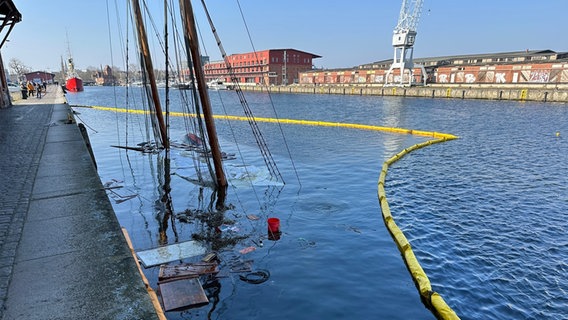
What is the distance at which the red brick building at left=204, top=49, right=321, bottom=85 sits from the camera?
133 meters

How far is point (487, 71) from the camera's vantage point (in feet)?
273

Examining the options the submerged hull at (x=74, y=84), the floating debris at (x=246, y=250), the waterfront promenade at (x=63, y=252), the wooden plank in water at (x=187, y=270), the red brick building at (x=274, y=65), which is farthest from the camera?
the red brick building at (x=274, y=65)

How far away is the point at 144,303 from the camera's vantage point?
15.9 ft

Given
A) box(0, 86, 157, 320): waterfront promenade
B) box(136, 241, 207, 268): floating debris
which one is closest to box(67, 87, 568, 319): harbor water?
box(136, 241, 207, 268): floating debris

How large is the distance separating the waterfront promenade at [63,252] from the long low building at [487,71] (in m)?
90.1

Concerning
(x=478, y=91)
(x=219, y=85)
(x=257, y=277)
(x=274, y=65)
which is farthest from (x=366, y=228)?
(x=219, y=85)

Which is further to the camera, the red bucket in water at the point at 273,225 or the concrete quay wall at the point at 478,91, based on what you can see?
the concrete quay wall at the point at 478,91

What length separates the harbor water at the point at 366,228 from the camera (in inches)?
330

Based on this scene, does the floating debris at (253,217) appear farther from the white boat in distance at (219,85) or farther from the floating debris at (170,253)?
the white boat in distance at (219,85)

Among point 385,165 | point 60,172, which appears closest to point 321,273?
point 60,172

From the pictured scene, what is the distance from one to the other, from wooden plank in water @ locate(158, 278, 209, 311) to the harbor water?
0.65 feet

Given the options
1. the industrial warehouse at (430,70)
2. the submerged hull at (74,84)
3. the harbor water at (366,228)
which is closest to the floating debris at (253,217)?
the harbor water at (366,228)

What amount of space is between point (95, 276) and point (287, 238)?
6.78 meters

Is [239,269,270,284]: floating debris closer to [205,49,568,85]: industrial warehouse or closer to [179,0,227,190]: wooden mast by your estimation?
[179,0,227,190]: wooden mast
